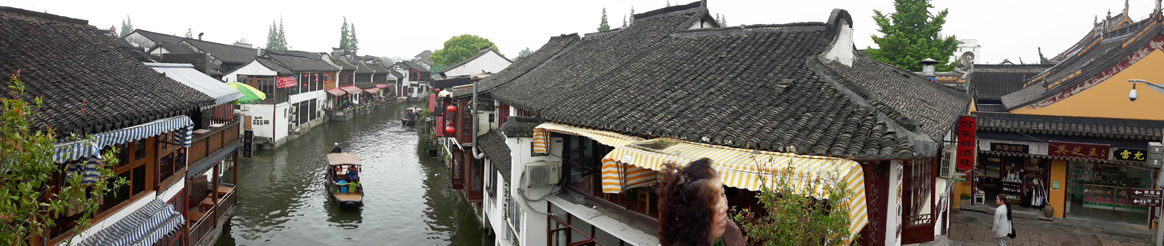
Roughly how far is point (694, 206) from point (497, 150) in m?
13.5

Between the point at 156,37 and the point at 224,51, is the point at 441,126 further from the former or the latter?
the point at 156,37

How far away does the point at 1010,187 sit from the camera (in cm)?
1989

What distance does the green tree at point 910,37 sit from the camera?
1220 inches

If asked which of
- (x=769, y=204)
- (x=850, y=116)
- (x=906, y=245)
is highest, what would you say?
(x=850, y=116)

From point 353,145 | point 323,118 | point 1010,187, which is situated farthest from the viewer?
point 323,118

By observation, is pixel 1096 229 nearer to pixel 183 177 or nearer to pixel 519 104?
pixel 519 104

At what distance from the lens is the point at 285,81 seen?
133 ft

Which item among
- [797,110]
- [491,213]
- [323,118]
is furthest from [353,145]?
[797,110]

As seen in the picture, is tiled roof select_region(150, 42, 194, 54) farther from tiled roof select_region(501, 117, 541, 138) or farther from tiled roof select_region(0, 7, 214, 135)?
tiled roof select_region(501, 117, 541, 138)

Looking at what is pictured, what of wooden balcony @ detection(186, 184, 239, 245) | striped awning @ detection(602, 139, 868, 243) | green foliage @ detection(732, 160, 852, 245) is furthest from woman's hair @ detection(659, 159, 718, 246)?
wooden balcony @ detection(186, 184, 239, 245)

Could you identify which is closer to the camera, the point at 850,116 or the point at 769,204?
the point at 769,204

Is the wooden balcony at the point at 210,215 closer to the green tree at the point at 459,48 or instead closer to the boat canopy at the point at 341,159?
the boat canopy at the point at 341,159

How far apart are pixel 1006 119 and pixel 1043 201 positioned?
8.50ft

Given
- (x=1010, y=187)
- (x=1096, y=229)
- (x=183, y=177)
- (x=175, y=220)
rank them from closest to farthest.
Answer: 1. (x=175, y=220)
2. (x=183, y=177)
3. (x=1096, y=229)
4. (x=1010, y=187)
